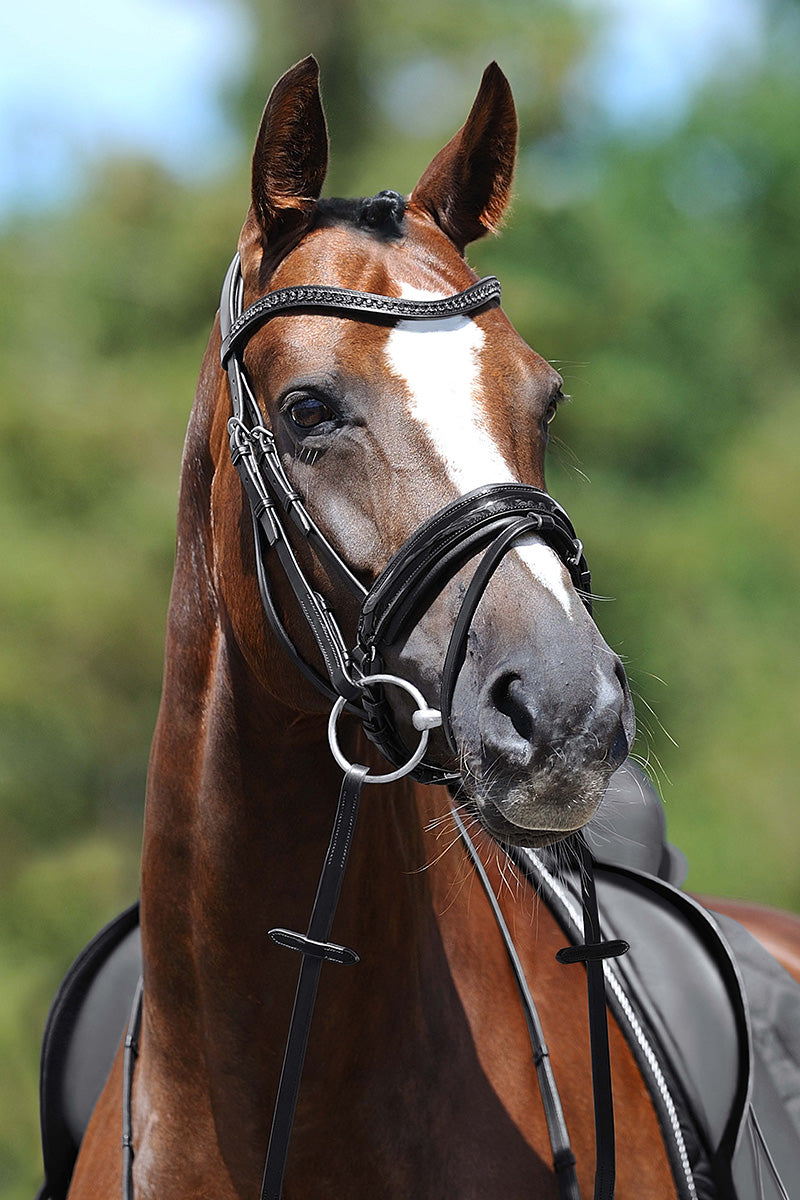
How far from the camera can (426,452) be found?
5.53ft

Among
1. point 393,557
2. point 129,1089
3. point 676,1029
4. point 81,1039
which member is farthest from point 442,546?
point 81,1039

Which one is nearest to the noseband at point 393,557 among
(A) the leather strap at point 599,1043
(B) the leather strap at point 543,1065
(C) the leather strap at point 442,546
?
(C) the leather strap at point 442,546

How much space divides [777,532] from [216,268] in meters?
6.10

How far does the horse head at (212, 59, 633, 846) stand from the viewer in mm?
1509

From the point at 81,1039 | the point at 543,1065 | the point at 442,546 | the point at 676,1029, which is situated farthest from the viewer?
the point at 81,1039

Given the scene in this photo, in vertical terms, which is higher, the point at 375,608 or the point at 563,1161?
the point at 375,608

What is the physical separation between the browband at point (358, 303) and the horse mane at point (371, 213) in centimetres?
19

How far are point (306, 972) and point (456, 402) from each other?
2.89 ft

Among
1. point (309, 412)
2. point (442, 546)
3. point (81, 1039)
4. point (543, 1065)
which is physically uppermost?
point (309, 412)

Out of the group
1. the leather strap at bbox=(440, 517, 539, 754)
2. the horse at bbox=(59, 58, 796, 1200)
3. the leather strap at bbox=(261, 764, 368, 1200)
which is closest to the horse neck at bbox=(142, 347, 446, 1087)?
the horse at bbox=(59, 58, 796, 1200)

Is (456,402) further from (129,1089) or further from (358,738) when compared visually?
(129,1089)

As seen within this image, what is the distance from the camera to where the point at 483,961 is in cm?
214

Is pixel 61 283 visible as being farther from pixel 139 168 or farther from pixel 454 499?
pixel 454 499

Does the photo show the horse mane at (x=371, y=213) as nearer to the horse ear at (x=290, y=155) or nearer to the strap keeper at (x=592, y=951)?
the horse ear at (x=290, y=155)
